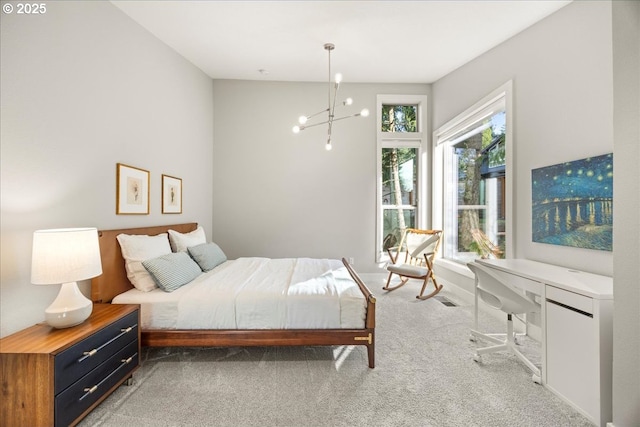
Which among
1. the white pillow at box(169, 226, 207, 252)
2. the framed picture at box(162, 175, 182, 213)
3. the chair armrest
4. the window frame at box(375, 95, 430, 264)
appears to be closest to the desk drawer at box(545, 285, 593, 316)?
the chair armrest

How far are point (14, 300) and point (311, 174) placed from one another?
3747 millimetres

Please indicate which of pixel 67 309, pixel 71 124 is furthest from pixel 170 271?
pixel 71 124

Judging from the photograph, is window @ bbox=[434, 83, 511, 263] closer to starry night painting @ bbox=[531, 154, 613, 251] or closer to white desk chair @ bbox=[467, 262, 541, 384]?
starry night painting @ bbox=[531, 154, 613, 251]

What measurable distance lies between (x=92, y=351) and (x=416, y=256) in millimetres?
3992

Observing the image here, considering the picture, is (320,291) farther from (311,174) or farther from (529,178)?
(311,174)

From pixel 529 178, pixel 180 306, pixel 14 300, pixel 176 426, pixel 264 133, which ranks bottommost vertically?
pixel 176 426

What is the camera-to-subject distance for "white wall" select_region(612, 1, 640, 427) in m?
1.45

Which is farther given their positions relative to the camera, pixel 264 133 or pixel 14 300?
pixel 264 133

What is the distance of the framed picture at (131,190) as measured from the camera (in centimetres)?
268

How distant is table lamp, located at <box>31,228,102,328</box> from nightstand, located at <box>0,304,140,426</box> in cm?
10

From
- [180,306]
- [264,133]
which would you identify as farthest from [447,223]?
[180,306]

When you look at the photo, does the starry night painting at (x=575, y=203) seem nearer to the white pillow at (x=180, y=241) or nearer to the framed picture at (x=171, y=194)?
the white pillow at (x=180, y=241)

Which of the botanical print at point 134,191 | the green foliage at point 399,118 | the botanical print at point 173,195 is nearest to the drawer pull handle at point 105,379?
the botanical print at point 134,191

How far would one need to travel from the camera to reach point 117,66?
8.70 ft
